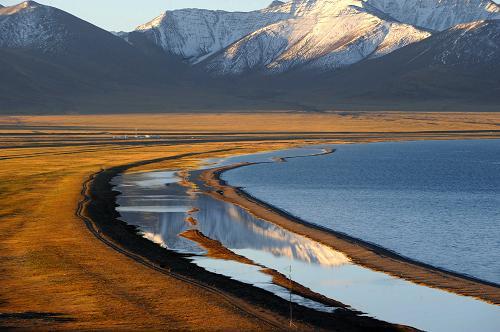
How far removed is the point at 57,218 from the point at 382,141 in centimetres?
10879

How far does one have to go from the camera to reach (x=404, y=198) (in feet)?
221

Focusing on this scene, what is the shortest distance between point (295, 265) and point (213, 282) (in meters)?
5.87

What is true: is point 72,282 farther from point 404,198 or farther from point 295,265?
point 404,198

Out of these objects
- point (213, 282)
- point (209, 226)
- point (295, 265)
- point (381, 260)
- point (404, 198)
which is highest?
point (213, 282)

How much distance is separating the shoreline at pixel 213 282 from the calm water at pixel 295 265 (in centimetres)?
70

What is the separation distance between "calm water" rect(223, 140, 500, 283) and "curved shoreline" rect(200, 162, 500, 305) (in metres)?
0.90

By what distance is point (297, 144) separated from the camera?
14100 centimetres

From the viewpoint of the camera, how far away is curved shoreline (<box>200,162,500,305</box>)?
34.3 metres

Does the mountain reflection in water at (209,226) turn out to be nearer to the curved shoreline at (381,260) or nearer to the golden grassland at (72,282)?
the curved shoreline at (381,260)

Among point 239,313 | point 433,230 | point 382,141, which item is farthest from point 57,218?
point 382,141

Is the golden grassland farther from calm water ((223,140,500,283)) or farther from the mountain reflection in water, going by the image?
calm water ((223,140,500,283))

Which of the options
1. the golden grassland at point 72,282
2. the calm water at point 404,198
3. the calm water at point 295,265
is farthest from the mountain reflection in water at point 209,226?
the golden grassland at point 72,282

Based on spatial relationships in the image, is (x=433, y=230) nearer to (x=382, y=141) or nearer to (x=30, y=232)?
(x=30, y=232)

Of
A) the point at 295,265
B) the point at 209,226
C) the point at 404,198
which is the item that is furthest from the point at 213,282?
the point at 404,198
